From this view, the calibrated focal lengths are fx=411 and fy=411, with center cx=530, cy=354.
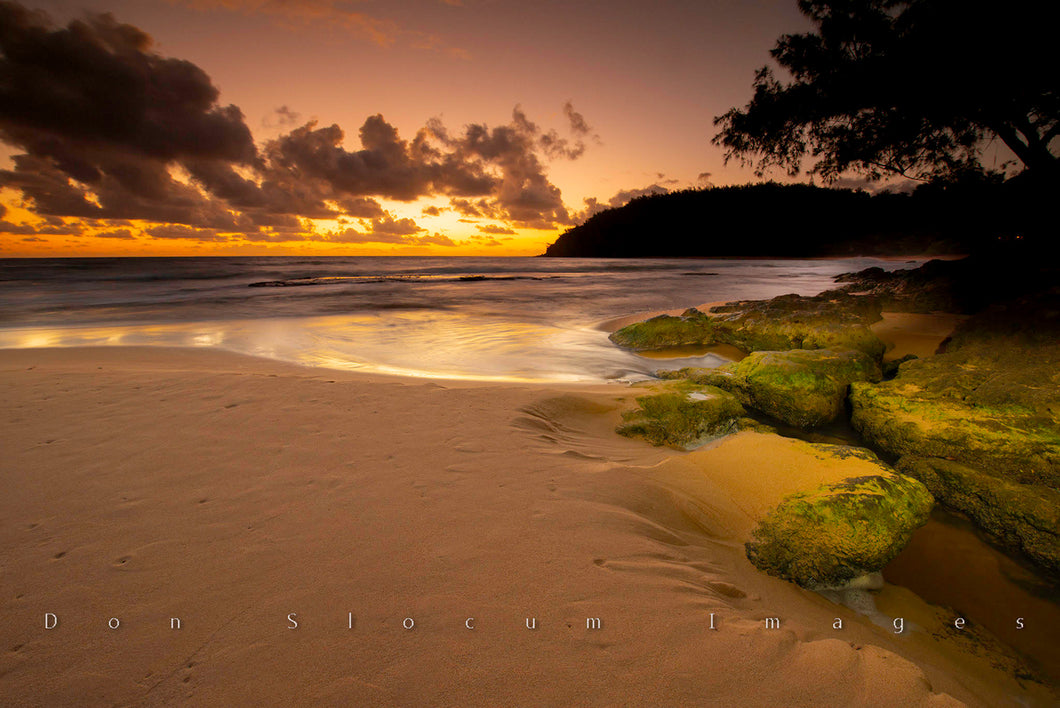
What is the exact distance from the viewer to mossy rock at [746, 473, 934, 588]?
247 centimetres

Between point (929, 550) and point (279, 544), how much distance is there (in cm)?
→ 428

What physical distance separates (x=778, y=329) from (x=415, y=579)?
→ 8.36 meters

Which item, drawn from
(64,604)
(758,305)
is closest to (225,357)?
(64,604)

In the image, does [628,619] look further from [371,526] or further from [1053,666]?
[1053,666]

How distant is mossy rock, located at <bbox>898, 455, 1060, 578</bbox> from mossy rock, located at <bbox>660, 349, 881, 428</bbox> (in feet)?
4.31

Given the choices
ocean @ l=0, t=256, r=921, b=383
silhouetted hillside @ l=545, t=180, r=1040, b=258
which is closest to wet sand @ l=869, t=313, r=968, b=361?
ocean @ l=0, t=256, r=921, b=383

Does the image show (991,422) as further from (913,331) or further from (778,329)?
(913,331)

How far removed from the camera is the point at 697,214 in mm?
108312

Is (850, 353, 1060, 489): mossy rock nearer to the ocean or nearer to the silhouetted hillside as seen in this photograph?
the ocean

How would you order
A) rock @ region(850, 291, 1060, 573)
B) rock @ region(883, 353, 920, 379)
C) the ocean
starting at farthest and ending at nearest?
the ocean
rock @ region(883, 353, 920, 379)
rock @ region(850, 291, 1060, 573)

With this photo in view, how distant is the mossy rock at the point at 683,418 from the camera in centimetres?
419

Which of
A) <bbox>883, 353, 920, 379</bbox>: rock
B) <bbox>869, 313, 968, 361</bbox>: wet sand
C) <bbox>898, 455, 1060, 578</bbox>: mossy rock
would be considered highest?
<bbox>869, 313, 968, 361</bbox>: wet sand

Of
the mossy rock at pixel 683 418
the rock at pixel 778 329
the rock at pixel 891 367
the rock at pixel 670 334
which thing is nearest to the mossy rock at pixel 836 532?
Result: the mossy rock at pixel 683 418

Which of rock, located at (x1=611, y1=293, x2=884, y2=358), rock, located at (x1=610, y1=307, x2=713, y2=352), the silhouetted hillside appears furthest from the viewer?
the silhouetted hillside
